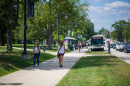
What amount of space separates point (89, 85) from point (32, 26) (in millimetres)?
33375

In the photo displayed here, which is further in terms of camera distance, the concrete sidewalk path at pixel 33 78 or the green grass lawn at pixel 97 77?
the concrete sidewalk path at pixel 33 78

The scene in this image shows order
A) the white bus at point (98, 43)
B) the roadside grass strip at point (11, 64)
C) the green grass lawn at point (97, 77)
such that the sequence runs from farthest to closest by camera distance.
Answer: the white bus at point (98, 43) < the roadside grass strip at point (11, 64) < the green grass lawn at point (97, 77)

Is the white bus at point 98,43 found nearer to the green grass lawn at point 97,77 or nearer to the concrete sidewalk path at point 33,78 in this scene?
the green grass lawn at point 97,77

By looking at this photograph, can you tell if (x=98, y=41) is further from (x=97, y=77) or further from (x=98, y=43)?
(x=97, y=77)

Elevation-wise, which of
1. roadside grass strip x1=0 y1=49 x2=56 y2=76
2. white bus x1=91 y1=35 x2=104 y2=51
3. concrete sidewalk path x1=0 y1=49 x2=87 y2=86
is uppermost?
white bus x1=91 y1=35 x2=104 y2=51

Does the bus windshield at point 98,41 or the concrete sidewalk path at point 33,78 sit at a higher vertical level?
the bus windshield at point 98,41

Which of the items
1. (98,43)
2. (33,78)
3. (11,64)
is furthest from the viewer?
(98,43)

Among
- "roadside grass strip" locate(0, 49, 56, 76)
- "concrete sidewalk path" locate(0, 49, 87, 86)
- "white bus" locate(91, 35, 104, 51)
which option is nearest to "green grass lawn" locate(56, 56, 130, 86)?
"concrete sidewalk path" locate(0, 49, 87, 86)

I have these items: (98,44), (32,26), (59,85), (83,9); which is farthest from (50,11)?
(59,85)

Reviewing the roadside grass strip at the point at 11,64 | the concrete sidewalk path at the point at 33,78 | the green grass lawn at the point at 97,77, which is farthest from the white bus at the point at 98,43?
the concrete sidewalk path at the point at 33,78

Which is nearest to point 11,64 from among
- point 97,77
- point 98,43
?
point 97,77

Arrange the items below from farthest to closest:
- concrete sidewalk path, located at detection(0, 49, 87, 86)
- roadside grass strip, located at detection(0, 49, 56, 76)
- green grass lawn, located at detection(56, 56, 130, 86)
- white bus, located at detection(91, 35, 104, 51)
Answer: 1. white bus, located at detection(91, 35, 104, 51)
2. roadside grass strip, located at detection(0, 49, 56, 76)
3. concrete sidewalk path, located at detection(0, 49, 87, 86)
4. green grass lawn, located at detection(56, 56, 130, 86)

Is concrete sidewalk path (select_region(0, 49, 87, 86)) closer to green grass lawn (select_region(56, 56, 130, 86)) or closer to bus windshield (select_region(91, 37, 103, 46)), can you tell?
green grass lawn (select_region(56, 56, 130, 86))

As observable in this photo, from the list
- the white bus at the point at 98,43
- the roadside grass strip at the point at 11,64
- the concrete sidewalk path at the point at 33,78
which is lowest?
the concrete sidewalk path at the point at 33,78
